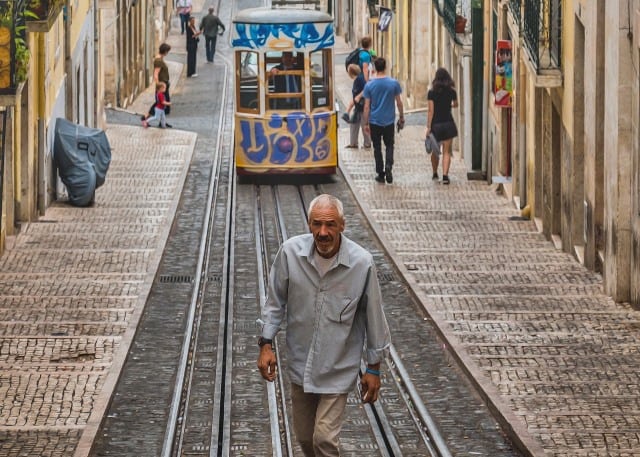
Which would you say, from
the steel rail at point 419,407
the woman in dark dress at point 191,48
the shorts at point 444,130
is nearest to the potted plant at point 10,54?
the steel rail at point 419,407

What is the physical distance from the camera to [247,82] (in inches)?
1027

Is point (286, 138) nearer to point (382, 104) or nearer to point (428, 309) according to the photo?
point (382, 104)

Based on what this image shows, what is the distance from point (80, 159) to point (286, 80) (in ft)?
10.5

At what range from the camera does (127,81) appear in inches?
1585

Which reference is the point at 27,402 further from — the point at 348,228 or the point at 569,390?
the point at 348,228

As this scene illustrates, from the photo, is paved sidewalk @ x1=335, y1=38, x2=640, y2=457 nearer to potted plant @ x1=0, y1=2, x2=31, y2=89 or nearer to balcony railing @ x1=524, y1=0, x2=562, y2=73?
balcony railing @ x1=524, y1=0, x2=562, y2=73

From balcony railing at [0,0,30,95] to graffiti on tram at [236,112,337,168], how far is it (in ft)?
22.4

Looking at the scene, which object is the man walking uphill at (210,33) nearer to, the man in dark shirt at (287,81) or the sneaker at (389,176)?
the man in dark shirt at (287,81)

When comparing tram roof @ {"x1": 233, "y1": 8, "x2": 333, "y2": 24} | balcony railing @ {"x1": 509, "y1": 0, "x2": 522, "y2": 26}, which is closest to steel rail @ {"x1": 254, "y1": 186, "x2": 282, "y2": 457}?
tram roof @ {"x1": 233, "y1": 8, "x2": 333, "y2": 24}

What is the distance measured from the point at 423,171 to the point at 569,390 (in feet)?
49.0

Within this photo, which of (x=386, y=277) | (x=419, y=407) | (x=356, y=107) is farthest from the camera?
(x=356, y=107)

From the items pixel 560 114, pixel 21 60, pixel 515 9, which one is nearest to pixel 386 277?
pixel 560 114

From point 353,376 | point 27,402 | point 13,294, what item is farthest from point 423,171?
point 353,376

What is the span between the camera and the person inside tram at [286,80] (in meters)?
25.9
